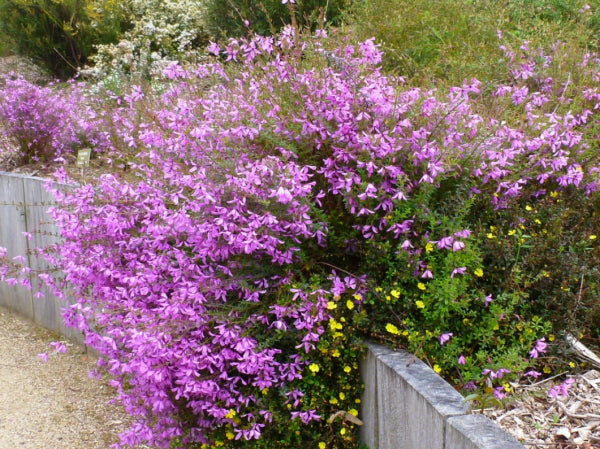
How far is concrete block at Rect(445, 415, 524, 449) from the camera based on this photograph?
1919 millimetres

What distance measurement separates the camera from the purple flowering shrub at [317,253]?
8.56 ft

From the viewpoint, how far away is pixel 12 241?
5.52 metres

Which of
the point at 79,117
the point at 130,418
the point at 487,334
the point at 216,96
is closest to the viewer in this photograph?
the point at 487,334

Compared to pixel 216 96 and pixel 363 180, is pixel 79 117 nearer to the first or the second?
pixel 216 96

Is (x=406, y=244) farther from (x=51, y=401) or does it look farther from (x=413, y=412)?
(x=51, y=401)

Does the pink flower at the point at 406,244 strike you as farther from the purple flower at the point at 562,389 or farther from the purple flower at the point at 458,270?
the purple flower at the point at 562,389

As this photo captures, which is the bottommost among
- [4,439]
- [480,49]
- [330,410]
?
[4,439]

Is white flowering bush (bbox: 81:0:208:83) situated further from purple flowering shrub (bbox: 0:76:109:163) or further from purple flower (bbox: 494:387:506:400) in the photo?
purple flower (bbox: 494:387:506:400)

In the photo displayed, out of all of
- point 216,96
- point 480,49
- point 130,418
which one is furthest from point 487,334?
point 480,49

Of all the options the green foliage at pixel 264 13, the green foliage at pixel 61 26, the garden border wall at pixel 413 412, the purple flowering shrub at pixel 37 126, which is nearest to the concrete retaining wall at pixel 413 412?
the garden border wall at pixel 413 412

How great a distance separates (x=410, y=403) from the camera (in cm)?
238

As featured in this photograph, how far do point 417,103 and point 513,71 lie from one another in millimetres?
1989

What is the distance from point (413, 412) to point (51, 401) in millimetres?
2736

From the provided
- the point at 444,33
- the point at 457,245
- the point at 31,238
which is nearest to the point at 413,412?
the point at 457,245
